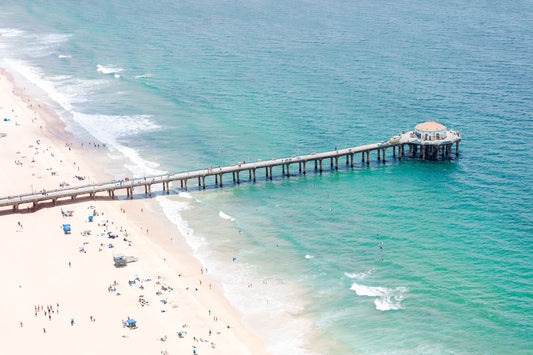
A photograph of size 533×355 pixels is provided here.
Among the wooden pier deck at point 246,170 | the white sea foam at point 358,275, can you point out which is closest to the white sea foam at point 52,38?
the wooden pier deck at point 246,170

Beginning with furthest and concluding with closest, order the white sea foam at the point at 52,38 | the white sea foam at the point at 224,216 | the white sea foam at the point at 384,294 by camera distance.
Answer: the white sea foam at the point at 52,38, the white sea foam at the point at 224,216, the white sea foam at the point at 384,294

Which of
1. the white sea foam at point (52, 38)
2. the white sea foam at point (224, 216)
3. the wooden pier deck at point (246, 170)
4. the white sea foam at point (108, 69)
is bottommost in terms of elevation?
the white sea foam at point (224, 216)

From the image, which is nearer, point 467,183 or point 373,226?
point 373,226

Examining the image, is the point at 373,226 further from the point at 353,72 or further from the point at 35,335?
the point at 353,72

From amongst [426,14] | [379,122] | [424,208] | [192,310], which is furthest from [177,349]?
[426,14]

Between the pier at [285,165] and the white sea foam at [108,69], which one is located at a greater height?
the white sea foam at [108,69]

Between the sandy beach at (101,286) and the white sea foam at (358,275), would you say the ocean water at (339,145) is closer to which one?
the white sea foam at (358,275)
